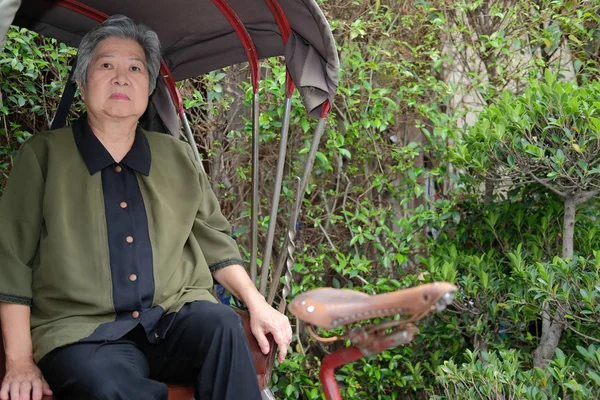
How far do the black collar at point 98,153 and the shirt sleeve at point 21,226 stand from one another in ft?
0.57

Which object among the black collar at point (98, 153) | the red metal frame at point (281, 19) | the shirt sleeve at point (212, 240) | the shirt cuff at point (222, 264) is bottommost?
the shirt cuff at point (222, 264)

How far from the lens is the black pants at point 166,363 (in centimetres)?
228

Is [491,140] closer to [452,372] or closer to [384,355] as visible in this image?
[452,372]

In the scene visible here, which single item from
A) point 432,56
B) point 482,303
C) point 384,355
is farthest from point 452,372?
point 432,56

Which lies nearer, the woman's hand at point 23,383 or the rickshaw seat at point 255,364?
the woman's hand at point 23,383

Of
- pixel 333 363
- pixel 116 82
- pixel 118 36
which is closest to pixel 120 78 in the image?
pixel 116 82

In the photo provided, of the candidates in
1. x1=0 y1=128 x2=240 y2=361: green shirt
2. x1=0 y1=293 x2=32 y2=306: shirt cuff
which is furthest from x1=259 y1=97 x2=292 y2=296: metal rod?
x1=0 y1=293 x2=32 y2=306: shirt cuff

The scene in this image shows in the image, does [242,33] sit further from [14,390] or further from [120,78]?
[14,390]

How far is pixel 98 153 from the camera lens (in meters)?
2.73

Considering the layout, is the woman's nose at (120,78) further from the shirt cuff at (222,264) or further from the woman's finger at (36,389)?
the woman's finger at (36,389)

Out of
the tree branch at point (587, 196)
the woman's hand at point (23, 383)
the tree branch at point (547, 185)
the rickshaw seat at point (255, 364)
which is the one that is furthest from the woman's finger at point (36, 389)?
the tree branch at point (587, 196)

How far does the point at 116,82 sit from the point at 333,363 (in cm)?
149

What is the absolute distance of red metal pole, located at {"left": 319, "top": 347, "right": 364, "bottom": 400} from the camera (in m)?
1.79

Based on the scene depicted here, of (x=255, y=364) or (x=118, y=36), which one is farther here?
(x=118, y=36)
